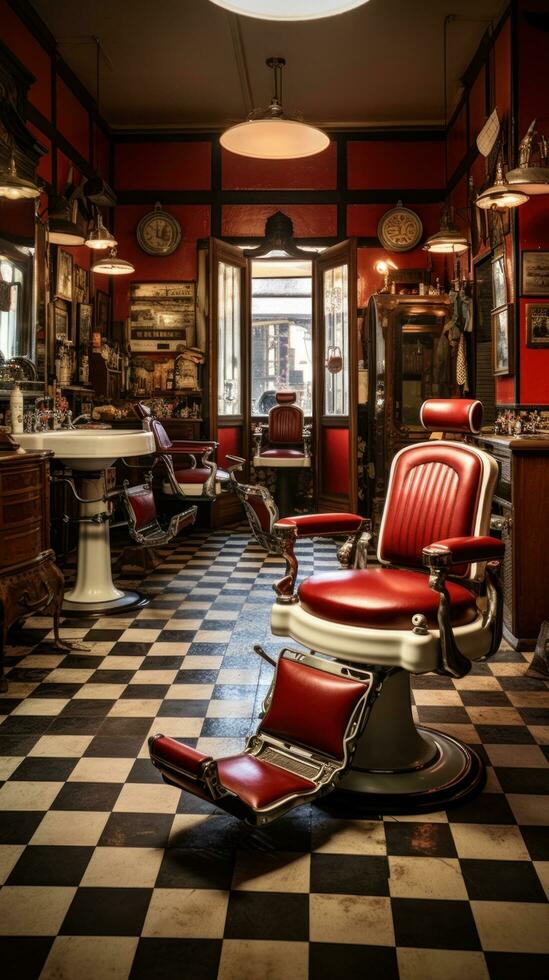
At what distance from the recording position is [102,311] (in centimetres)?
739

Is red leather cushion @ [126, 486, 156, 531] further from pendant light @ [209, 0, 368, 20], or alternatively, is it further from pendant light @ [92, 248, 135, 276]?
pendant light @ [209, 0, 368, 20]

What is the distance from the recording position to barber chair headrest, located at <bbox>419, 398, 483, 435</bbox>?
2.62 metres

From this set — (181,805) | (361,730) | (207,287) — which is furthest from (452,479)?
(207,287)

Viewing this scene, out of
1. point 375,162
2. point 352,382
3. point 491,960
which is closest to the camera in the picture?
point 491,960

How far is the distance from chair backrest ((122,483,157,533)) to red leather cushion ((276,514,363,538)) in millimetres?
2277

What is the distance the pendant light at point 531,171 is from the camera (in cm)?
442

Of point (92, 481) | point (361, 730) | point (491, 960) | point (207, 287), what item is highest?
point (207, 287)

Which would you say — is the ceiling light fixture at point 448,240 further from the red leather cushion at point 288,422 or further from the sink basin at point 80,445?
the sink basin at point 80,445

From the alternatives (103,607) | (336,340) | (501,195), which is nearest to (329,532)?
(103,607)

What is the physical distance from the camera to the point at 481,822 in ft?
7.14

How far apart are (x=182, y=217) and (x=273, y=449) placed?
2401 millimetres

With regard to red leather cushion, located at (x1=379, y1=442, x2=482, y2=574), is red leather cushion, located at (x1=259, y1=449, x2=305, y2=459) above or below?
above

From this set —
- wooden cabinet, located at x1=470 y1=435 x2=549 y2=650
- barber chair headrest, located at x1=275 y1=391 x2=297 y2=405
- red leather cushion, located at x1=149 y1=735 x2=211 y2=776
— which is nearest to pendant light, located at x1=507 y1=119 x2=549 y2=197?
wooden cabinet, located at x1=470 y1=435 x2=549 y2=650

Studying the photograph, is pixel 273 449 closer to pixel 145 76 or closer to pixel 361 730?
pixel 145 76
